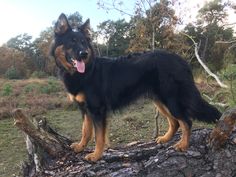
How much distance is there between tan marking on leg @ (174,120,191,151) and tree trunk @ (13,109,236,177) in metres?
0.07

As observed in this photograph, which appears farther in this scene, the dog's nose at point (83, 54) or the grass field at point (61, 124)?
the grass field at point (61, 124)

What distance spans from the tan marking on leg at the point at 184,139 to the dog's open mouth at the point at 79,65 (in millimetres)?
1452

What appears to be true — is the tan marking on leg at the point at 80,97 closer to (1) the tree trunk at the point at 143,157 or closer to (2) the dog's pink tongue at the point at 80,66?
(2) the dog's pink tongue at the point at 80,66

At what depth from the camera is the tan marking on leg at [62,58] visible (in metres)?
5.06

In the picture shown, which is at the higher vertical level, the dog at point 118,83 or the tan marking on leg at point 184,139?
the dog at point 118,83

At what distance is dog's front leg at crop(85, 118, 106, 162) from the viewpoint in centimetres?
490

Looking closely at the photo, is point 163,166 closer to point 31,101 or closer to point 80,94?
point 80,94

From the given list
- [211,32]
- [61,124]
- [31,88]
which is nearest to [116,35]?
[211,32]

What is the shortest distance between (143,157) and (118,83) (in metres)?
1.08

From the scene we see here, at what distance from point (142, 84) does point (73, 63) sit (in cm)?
98

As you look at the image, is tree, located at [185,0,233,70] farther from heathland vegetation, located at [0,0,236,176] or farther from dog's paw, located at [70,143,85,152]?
dog's paw, located at [70,143,85,152]

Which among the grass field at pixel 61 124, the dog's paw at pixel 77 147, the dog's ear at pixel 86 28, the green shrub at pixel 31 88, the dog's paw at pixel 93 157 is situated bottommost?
the grass field at pixel 61 124

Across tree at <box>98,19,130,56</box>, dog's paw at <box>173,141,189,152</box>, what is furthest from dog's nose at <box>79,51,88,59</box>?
tree at <box>98,19,130,56</box>

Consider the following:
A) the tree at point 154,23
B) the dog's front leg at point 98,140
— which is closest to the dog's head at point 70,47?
the dog's front leg at point 98,140
